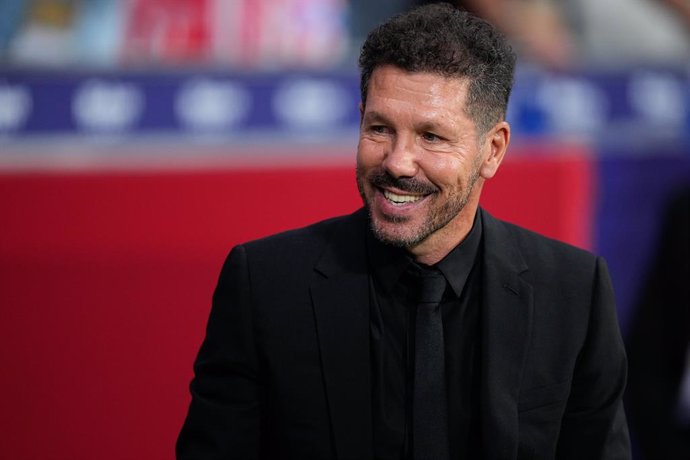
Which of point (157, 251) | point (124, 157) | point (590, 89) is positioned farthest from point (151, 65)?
point (590, 89)

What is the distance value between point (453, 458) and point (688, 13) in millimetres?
2847

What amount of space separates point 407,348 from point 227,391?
0.25 metres

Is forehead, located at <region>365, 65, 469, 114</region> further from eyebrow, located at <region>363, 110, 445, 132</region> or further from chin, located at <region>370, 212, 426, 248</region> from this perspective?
chin, located at <region>370, 212, 426, 248</region>

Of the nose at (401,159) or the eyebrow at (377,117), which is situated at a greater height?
the eyebrow at (377,117)

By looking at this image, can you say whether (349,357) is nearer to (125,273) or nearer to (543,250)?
(543,250)

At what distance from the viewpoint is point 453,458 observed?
4.37ft

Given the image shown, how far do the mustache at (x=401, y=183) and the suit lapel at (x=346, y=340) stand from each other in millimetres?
137

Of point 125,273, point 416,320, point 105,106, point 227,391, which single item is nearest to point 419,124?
point 416,320

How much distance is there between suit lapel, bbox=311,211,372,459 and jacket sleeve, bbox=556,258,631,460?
1.00 feet

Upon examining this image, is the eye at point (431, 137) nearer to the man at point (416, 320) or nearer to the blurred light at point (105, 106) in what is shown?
the man at point (416, 320)

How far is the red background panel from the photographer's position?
2.24 m

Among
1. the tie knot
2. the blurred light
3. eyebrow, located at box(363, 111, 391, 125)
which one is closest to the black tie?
the tie knot

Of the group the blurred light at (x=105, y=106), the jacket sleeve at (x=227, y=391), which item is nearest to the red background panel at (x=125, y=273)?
the blurred light at (x=105, y=106)

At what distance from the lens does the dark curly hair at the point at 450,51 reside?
129 cm
